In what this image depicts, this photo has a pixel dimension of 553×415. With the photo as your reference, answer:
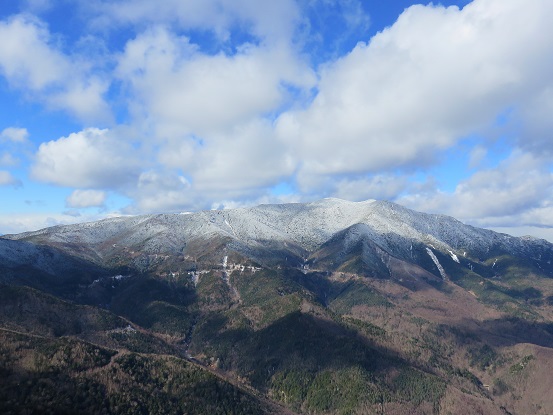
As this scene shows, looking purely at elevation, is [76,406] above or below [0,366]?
below

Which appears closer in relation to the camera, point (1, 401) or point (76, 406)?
point (1, 401)

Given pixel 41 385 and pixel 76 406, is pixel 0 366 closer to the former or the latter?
pixel 41 385

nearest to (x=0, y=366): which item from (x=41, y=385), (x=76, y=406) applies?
(x=41, y=385)

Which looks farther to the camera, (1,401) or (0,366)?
(0,366)

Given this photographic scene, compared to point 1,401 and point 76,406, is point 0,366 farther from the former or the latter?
point 76,406
